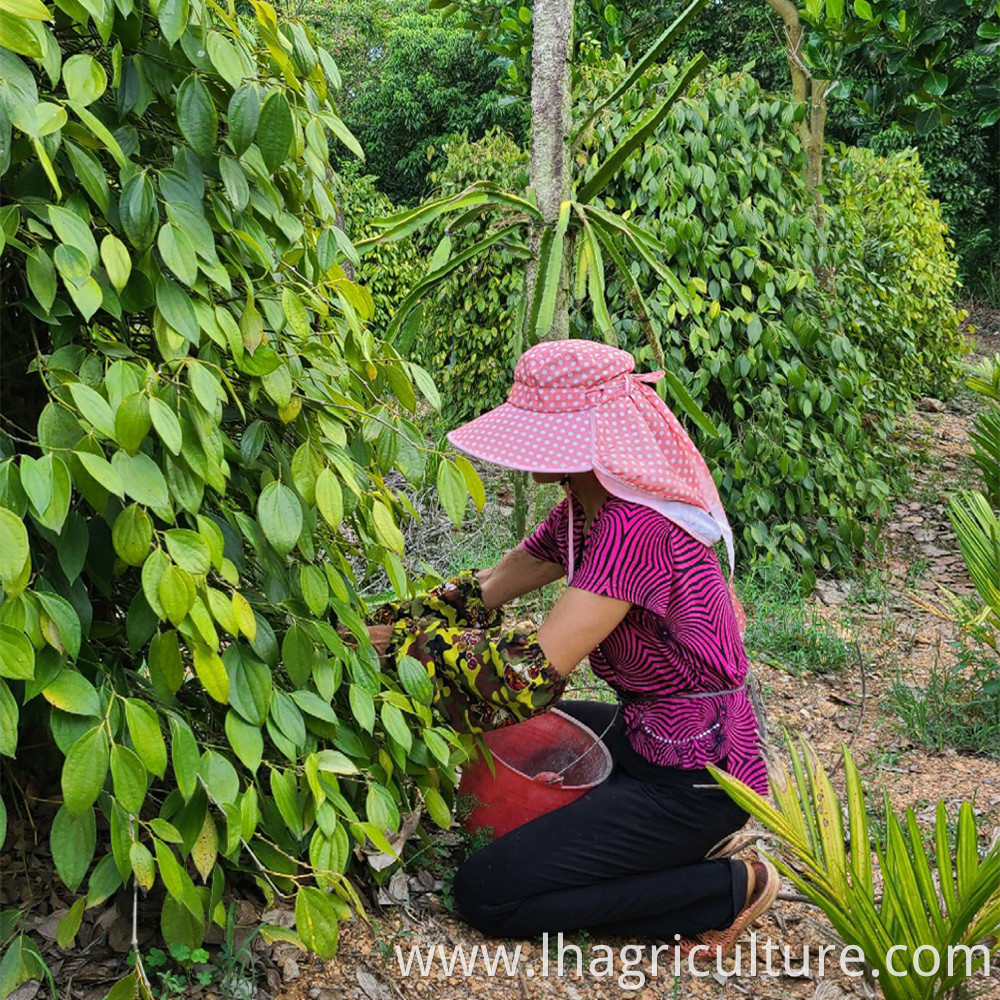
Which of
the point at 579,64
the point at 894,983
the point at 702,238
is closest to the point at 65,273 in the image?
the point at 894,983

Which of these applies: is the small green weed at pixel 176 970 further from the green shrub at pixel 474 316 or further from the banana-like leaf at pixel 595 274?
the green shrub at pixel 474 316

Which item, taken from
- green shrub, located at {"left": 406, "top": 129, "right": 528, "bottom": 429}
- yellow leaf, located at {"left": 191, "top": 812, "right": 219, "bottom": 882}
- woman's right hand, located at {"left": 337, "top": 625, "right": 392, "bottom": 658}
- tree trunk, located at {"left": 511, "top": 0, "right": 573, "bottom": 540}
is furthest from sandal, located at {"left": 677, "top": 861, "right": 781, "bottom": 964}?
green shrub, located at {"left": 406, "top": 129, "right": 528, "bottom": 429}

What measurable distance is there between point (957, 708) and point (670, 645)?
5.16 feet

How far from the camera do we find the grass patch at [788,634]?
3.90m

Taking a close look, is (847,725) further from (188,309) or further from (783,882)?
(188,309)

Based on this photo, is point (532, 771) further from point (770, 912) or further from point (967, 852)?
point (967, 852)

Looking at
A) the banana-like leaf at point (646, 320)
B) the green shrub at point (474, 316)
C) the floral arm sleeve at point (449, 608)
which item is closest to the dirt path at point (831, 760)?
the floral arm sleeve at point (449, 608)

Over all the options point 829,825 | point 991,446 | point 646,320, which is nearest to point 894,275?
point 991,446

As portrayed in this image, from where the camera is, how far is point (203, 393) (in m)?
1.47

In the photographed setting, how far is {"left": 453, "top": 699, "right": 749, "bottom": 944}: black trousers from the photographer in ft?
7.54

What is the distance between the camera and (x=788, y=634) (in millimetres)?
4008

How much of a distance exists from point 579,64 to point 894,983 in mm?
4136

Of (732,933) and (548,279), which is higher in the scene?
(548,279)

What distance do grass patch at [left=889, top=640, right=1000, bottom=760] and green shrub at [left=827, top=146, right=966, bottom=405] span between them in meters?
1.94
